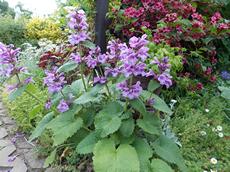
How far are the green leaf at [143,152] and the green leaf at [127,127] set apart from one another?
0.39 ft

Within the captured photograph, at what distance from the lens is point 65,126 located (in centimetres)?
213

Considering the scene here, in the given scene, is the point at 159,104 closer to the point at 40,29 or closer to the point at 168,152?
the point at 168,152

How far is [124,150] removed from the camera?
1.95m

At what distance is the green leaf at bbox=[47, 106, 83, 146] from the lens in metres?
2.05

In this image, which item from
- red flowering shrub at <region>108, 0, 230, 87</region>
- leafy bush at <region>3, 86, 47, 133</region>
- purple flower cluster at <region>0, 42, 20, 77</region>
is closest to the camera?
purple flower cluster at <region>0, 42, 20, 77</region>

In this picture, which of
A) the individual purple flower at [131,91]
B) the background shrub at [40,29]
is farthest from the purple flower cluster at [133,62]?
the background shrub at [40,29]

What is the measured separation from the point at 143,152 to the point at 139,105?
0.29 meters

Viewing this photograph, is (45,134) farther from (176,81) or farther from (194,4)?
(194,4)

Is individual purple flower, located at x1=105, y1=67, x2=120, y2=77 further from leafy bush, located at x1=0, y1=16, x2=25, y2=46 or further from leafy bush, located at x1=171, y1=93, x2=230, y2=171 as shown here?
leafy bush, located at x1=0, y1=16, x2=25, y2=46

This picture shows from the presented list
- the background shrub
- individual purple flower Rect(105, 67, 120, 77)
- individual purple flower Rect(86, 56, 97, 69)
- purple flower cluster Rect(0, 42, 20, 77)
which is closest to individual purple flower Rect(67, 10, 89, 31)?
individual purple flower Rect(86, 56, 97, 69)

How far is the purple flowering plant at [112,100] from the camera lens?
1.94 meters

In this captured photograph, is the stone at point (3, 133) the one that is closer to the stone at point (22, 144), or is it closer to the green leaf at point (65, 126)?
the stone at point (22, 144)

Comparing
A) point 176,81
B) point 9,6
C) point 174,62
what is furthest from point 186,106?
point 9,6

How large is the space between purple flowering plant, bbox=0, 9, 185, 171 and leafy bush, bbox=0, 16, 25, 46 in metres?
6.18
